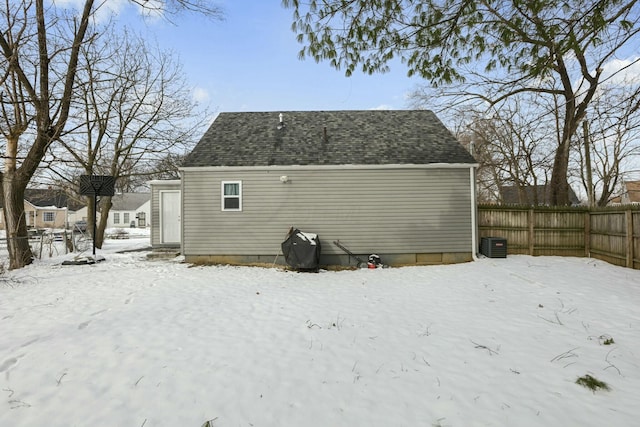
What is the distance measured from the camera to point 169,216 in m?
11.9

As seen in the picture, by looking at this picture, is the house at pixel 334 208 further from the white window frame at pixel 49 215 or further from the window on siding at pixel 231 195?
the white window frame at pixel 49 215

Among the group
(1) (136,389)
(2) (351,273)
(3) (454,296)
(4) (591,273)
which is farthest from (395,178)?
(1) (136,389)

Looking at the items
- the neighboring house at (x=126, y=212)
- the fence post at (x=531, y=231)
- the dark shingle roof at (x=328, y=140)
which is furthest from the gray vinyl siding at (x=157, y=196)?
the neighboring house at (x=126, y=212)

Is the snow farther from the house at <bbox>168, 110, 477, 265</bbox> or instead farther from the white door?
the white door

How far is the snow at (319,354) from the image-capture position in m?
2.65

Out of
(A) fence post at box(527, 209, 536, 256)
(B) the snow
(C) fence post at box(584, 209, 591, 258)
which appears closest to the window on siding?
(B) the snow

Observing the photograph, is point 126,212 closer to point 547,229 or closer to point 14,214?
point 14,214

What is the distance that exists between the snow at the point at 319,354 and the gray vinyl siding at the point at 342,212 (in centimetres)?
300

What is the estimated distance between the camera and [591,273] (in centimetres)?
795

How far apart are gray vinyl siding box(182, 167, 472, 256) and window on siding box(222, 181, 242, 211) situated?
5.6 inches

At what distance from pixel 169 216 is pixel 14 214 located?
4.34 metres

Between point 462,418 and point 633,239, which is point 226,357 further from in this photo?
point 633,239

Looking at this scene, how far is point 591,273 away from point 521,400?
7394 millimetres

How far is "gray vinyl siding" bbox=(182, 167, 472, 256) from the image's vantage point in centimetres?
1002
